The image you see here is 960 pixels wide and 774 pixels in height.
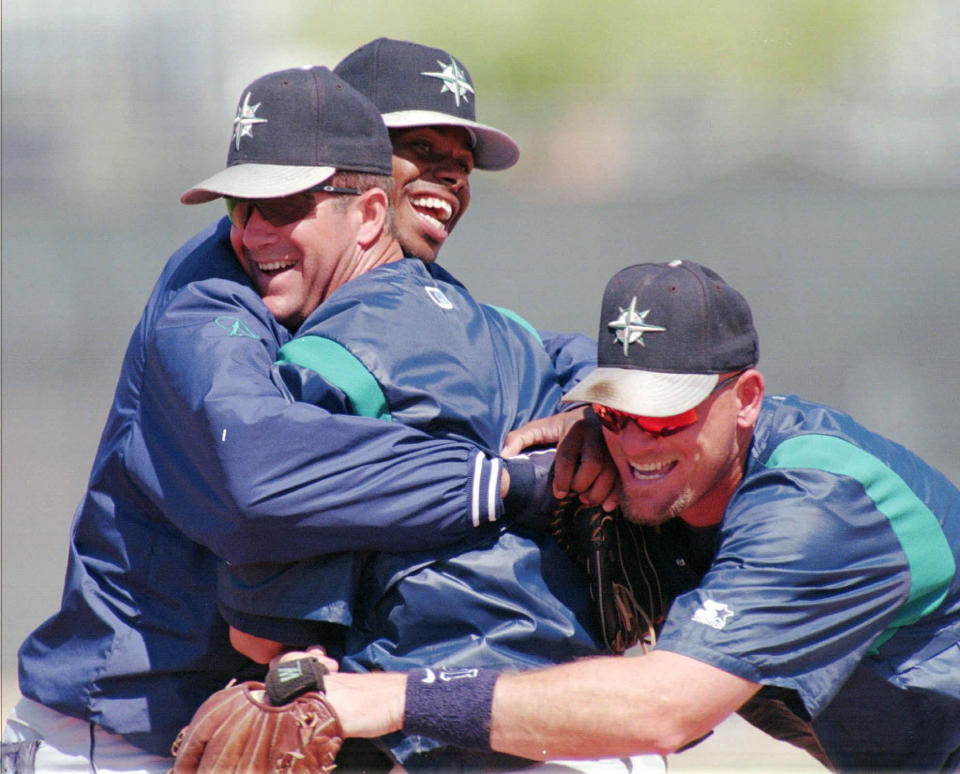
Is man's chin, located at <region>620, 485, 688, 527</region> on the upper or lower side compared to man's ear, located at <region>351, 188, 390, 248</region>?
lower

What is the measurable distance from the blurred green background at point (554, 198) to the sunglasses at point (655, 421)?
4.98 m

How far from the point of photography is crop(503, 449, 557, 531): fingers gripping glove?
87.6 inches

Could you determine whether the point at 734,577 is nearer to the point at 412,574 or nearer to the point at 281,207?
the point at 412,574

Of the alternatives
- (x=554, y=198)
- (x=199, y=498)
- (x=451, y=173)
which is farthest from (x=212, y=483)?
(x=554, y=198)

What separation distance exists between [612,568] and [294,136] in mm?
1093

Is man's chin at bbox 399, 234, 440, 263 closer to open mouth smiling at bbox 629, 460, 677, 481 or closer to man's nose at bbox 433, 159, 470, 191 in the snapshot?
man's nose at bbox 433, 159, 470, 191

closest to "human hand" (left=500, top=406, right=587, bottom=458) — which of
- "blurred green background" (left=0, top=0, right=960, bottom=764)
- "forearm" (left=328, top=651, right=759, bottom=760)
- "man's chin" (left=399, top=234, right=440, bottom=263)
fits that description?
"forearm" (left=328, top=651, right=759, bottom=760)

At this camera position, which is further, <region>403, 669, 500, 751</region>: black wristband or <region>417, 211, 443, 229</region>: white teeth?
<region>417, 211, 443, 229</region>: white teeth

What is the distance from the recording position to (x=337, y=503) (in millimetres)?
2066

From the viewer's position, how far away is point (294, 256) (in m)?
2.49

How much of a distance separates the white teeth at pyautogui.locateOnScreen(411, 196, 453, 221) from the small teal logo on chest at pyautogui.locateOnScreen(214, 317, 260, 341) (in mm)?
944

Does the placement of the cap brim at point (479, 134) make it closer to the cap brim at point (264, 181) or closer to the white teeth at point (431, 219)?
the white teeth at point (431, 219)

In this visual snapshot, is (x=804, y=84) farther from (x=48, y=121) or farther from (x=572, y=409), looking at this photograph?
(x=572, y=409)

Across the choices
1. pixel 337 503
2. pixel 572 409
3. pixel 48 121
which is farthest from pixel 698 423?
pixel 48 121
